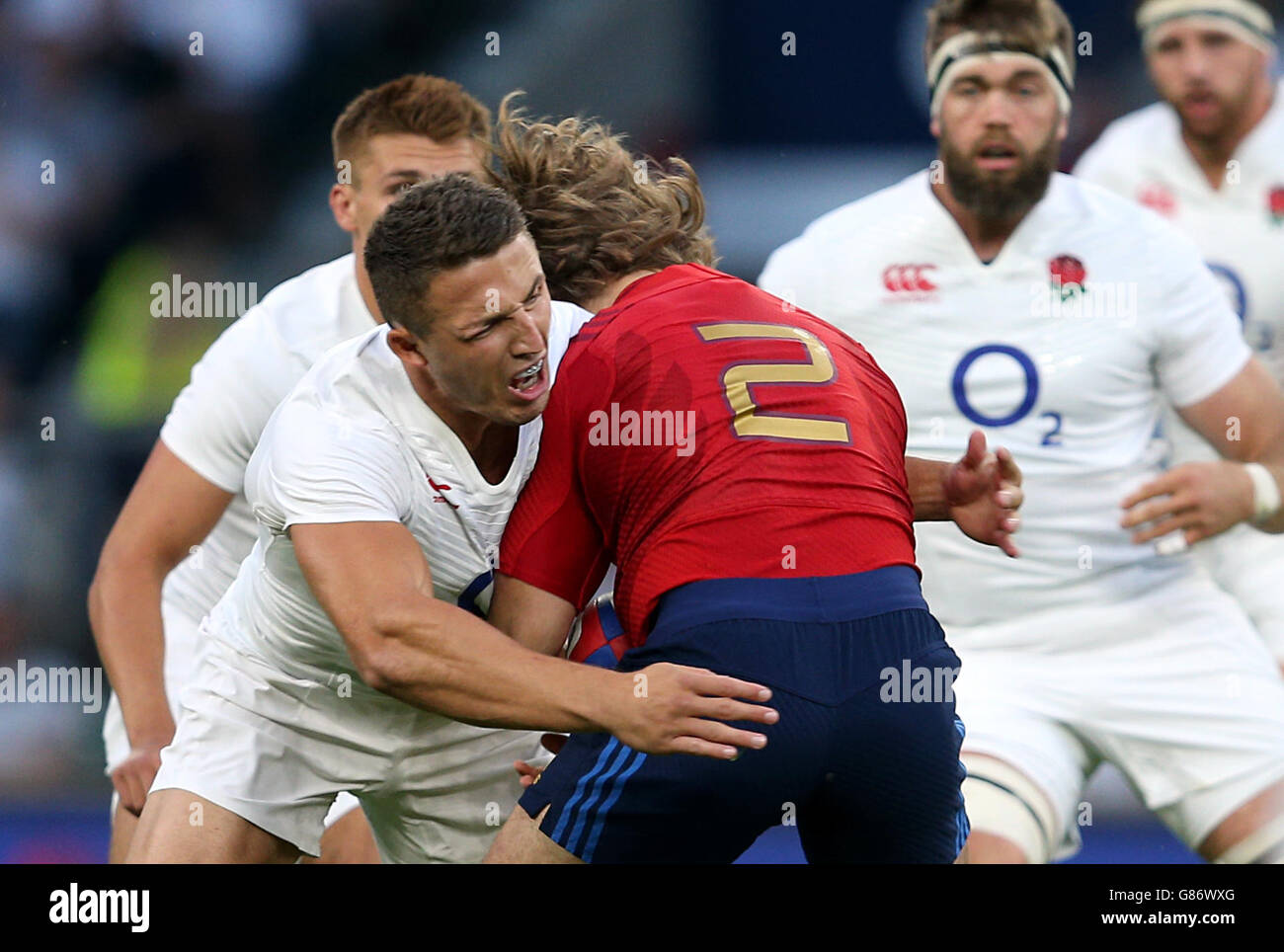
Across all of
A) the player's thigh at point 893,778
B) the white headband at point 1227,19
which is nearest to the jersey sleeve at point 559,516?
the player's thigh at point 893,778

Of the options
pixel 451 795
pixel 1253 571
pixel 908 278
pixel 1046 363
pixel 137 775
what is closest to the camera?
pixel 451 795

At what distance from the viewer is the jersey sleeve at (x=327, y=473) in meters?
2.62

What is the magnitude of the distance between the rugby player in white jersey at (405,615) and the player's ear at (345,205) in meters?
1.05

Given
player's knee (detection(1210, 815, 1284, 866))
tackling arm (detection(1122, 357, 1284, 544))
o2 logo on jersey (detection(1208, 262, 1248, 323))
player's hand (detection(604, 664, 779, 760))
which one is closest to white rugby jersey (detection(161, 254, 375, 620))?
player's hand (detection(604, 664, 779, 760))

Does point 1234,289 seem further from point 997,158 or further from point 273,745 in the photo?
point 273,745

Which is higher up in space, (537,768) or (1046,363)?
(1046,363)

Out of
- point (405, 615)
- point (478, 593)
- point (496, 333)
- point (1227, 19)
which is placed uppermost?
point (1227, 19)

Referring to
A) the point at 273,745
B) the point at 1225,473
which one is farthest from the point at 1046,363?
the point at 273,745

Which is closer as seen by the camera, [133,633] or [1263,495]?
[133,633]

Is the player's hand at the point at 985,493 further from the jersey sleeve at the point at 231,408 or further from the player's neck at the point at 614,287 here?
the jersey sleeve at the point at 231,408

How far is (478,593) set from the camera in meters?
2.96

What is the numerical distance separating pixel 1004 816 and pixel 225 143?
4.35 m

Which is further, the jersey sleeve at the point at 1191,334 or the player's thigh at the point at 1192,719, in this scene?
the jersey sleeve at the point at 1191,334

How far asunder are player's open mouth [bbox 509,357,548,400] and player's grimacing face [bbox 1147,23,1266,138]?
3.55 metres
